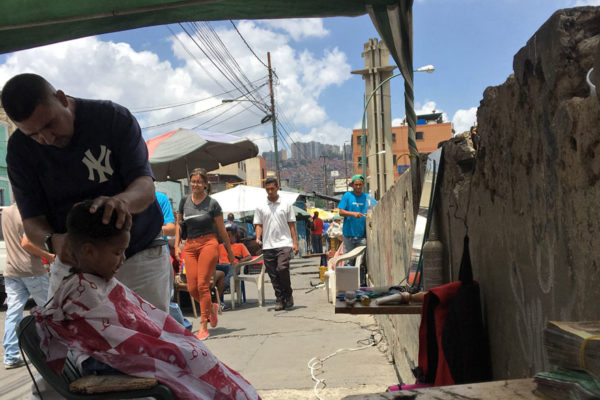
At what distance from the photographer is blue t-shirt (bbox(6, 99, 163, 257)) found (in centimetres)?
225

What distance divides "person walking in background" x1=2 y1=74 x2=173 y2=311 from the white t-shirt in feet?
17.1

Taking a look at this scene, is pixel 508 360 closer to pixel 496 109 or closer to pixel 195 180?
pixel 496 109

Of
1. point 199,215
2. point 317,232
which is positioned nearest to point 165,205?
point 199,215

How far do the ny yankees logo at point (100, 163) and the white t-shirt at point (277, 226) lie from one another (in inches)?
213

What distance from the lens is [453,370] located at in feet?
6.57

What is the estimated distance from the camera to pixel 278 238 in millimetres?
7715

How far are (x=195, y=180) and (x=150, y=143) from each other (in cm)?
339

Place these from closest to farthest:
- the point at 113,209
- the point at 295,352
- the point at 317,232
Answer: the point at 113,209, the point at 295,352, the point at 317,232

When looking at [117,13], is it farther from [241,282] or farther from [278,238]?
[241,282]

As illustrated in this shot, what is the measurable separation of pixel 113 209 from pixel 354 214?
6.72m

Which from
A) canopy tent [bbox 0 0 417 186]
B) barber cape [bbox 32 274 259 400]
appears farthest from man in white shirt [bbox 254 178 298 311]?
barber cape [bbox 32 274 259 400]

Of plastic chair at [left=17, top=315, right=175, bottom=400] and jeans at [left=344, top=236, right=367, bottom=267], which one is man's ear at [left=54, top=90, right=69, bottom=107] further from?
jeans at [left=344, top=236, right=367, bottom=267]

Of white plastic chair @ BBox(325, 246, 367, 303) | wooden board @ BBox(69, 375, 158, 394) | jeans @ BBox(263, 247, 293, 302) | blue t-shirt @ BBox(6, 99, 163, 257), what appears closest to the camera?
wooden board @ BBox(69, 375, 158, 394)

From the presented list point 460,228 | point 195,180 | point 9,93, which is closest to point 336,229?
point 195,180
